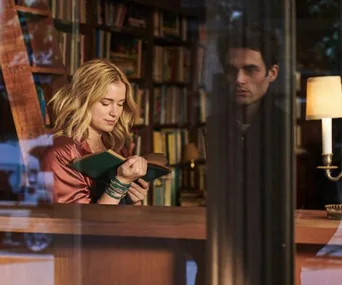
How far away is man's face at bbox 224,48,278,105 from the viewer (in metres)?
1.33

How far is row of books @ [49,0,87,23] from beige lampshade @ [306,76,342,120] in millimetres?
575

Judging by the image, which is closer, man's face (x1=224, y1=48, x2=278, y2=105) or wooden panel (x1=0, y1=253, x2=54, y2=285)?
man's face (x1=224, y1=48, x2=278, y2=105)

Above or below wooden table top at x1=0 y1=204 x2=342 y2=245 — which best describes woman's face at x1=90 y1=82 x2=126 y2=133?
above

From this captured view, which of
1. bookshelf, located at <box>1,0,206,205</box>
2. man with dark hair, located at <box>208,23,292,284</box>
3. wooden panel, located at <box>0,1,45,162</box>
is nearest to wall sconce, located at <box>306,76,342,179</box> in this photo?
man with dark hair, located at <box>208,23,292,284</box>

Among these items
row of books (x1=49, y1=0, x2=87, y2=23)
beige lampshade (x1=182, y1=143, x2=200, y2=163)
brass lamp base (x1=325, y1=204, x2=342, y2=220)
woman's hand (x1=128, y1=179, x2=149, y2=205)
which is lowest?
brass lamp base (x1=325, y1=204, x2=342, y2=220)

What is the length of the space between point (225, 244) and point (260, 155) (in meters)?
0.19

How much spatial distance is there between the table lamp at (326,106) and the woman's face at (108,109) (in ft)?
1.39

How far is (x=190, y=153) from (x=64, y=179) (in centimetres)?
31

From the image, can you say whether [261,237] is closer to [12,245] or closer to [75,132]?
[75,132]

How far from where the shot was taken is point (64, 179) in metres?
1.58

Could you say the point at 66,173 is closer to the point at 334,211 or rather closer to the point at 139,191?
the point at 139,191

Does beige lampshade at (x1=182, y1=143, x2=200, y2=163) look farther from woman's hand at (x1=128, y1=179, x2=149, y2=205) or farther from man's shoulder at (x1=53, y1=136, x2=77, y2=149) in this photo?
man's shoulder at (x1=53, y1=136, x2=77, y2=149)

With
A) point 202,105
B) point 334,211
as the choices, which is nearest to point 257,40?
point 202,105

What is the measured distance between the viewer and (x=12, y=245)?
5.38ft
